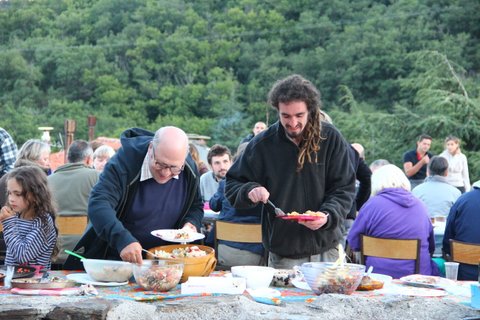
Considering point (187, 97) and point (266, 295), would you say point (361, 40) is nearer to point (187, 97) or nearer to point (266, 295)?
point (187, 97)

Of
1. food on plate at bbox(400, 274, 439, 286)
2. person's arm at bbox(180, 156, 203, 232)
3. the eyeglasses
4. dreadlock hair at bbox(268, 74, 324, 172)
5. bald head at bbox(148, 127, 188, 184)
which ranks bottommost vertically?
food on plate at bbox(400, 274, 439, 286)

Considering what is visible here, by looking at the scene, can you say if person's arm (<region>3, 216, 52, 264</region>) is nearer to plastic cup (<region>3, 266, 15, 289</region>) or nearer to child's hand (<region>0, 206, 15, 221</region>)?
child's hand (<region>0, 206, 15, 221</region>)

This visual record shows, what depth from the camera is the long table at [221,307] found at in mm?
2475

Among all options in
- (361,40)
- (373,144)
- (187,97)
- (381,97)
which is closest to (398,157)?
(373,144)

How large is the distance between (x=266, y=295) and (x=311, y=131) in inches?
41.2

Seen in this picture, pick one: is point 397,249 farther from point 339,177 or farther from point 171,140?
point 171,140

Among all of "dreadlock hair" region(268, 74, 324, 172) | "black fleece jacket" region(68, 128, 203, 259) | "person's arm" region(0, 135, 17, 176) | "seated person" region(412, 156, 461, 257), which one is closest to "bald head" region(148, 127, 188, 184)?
"black fleece jacket" region(68, 128, 203, 259)

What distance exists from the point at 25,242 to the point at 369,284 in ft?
6.43

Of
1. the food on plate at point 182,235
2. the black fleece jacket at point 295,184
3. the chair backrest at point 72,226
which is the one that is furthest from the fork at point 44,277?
the chair backrest at point 72,226

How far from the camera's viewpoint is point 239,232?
5.37 metres

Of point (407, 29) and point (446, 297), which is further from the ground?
point (407, 29)

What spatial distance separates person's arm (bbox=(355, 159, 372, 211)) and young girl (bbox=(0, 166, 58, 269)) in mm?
2385

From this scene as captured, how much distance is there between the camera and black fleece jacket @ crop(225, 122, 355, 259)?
362cm

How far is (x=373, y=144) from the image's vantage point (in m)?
27.7
